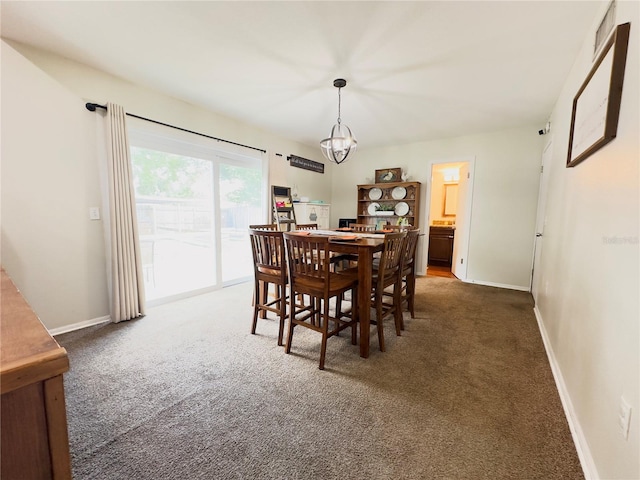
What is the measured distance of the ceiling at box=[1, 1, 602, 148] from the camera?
70.7 inches

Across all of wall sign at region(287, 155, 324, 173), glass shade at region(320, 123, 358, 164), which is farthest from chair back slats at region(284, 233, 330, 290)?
wall sign at region(287, 155, 324, 173)

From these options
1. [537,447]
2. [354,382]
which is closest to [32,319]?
[354,382]

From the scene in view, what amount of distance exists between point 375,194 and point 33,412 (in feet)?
17.4

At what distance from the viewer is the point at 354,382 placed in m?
1.83

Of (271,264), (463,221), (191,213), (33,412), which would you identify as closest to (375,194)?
(463,221)

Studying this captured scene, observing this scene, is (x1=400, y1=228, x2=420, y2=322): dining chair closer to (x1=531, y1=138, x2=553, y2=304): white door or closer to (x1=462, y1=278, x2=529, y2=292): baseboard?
(x1=531, y1=138, x2=553, y2=304): white door

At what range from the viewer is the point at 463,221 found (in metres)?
4.65

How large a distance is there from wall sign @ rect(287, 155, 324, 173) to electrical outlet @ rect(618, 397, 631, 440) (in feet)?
15.3

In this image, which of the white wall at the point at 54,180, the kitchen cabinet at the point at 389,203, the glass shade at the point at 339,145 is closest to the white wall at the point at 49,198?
the white wall at the point at 54,180

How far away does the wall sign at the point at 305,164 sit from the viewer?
192 inches

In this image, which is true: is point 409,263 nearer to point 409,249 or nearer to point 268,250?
point 409,249

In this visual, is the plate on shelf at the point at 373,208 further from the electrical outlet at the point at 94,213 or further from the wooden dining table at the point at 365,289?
the electrical outlet at the point at 94,213

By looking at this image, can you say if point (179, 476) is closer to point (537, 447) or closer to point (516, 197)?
point (537, 447)

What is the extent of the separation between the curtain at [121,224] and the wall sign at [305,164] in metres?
2.63
